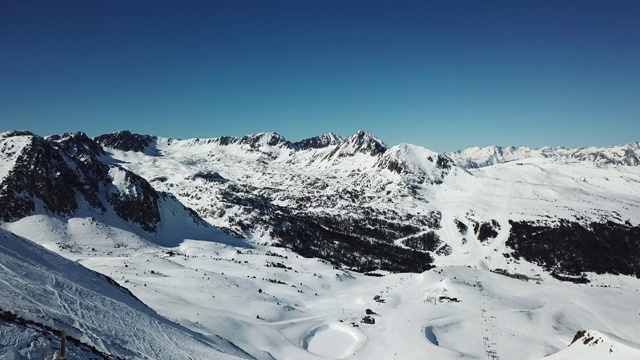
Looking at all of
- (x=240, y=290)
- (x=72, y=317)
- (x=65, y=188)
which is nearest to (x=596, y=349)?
(x=72, y=317)

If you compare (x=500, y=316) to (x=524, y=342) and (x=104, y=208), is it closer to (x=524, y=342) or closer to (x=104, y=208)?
(x=524, y=342)

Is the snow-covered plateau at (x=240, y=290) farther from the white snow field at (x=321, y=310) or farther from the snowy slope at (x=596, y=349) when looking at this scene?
the white snow field at (x=321, y=310)

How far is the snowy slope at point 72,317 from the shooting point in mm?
16098

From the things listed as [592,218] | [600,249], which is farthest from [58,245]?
[592,218]

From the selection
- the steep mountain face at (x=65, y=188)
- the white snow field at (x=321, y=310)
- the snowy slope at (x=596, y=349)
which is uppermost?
the steep mountain face at (x=65, y=188)

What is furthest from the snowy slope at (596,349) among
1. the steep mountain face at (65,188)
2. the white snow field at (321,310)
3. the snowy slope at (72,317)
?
the steep mountain face at (65,188)

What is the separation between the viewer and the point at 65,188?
11156 cm

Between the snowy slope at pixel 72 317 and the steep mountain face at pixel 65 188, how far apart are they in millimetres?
84238

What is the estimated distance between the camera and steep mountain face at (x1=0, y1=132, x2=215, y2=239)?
4050 inches

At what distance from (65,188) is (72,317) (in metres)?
107

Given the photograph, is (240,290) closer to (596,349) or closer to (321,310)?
(321,310)

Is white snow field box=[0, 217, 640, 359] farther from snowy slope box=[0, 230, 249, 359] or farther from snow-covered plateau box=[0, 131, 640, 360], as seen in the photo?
snow-covered plateau box=[0, 131, 640, 360]

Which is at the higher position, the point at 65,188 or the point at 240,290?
the point at 65,188

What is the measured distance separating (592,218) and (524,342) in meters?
179
